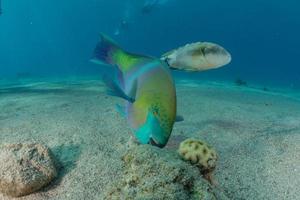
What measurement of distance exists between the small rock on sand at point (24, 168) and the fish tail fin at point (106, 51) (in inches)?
66.2

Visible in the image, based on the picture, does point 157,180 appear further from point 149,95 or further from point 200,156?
point 200,156

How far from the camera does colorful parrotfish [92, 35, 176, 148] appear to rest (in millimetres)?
1999

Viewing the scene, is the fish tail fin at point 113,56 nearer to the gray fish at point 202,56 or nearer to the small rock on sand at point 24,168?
the gray fish at point 202,56

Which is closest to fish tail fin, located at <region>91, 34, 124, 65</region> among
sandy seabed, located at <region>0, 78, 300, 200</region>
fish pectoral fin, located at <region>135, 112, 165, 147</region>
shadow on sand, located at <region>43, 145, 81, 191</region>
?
fish pectoral fin, located at <region>135, 112, 165, 147</region>

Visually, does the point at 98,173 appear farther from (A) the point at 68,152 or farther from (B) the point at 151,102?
(B) the point at 151,102

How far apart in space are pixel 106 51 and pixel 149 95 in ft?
1.28

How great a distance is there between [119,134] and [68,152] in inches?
38.9

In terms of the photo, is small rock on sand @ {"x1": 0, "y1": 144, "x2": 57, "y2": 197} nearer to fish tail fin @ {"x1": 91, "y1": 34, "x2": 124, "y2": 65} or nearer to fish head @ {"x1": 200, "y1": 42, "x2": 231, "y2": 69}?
fish tail fin @ {"x1": 91, "y1": 34, "x2": 124, "y2": 65}

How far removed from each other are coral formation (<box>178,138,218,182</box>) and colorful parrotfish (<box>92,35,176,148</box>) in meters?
1.28

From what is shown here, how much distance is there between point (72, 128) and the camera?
17.4 ft

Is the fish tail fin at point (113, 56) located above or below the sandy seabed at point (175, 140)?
above

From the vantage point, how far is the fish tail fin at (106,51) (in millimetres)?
2098

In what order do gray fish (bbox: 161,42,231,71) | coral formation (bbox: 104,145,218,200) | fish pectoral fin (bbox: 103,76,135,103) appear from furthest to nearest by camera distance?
gray fish (bbox: 161,42,231,71), coral formation (bbox: 104,145,218,200), fish pectoral fin (bbox: 103,76,135,103)

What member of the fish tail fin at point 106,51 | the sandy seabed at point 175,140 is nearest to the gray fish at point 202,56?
the fish tail fin at point 106,51
